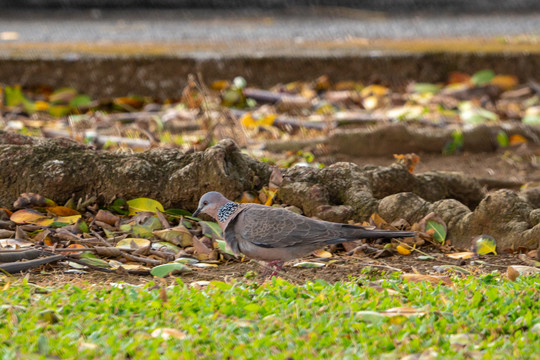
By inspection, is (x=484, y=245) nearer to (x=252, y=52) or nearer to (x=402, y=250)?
(x=402, y=250)

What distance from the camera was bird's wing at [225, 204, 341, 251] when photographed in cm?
414

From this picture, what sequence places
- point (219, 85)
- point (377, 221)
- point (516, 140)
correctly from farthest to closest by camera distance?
point (219, 85) < point (516, 140) < point (377, 221)

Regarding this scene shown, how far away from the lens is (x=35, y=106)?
8539 mm

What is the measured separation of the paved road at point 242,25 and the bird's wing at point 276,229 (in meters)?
6.39

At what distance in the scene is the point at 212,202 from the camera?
4477 millimetres

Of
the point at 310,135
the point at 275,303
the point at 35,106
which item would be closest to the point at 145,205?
the point at 275,303

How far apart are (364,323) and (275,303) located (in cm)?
43

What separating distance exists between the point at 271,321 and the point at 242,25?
9687mm

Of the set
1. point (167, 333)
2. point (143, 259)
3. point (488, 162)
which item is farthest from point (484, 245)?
point (488, 162)

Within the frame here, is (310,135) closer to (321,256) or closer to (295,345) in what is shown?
(321,256)

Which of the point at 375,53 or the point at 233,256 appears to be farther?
the point at 375,53

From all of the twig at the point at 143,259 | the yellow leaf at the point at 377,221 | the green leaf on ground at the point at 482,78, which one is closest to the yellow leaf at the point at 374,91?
the green leaf on ground at the point at 482,78

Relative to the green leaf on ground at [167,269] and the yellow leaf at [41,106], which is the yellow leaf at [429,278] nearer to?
the green leaf on ground at [167,269]

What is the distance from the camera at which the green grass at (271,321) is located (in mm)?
3000
